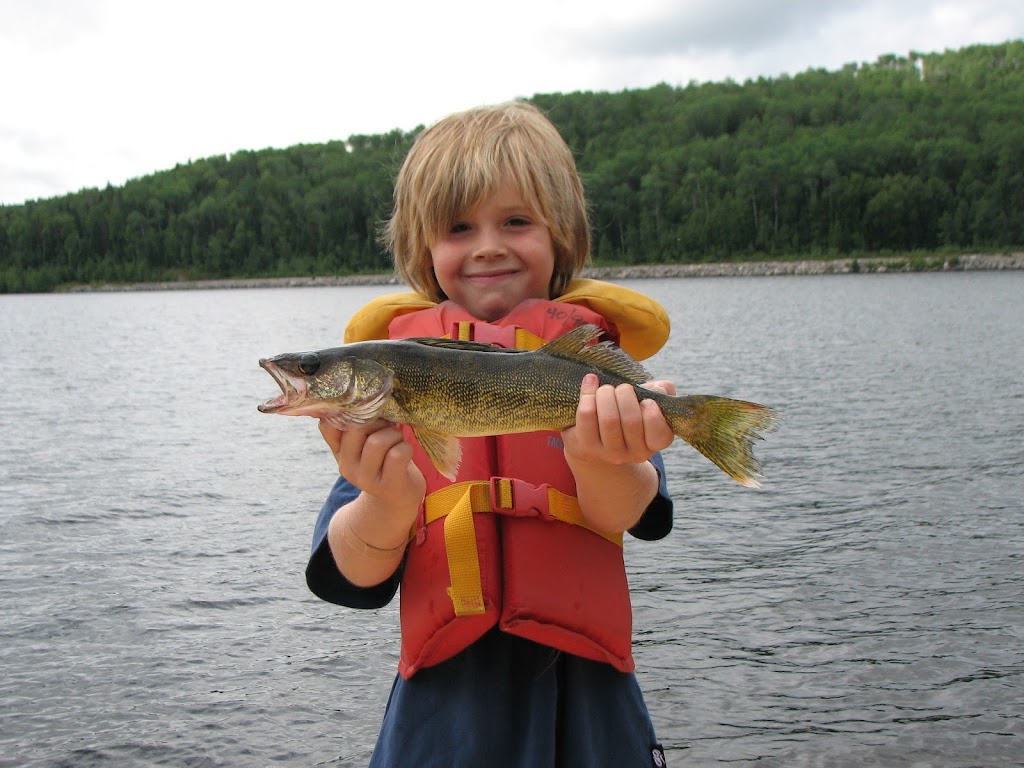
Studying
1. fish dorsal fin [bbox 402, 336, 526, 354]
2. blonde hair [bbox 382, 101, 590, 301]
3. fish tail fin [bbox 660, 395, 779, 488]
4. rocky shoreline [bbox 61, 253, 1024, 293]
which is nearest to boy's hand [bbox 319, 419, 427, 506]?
fish dorsal fin [bbox 402, 336, 526, 354]

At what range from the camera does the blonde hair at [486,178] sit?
11.8ft

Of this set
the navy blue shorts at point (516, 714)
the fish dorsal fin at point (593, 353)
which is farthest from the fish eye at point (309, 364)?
the navy blue shorts at point (516, 714)

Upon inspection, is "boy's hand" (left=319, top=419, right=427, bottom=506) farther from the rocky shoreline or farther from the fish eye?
the rocky shoreline

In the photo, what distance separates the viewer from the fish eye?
3.08 meters

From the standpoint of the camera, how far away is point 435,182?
3.63 m

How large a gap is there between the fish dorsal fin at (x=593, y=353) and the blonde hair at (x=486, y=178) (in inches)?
26.9

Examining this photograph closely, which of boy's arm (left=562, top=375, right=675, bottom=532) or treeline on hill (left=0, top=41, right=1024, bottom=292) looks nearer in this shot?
boy's arm (left=562, top=375, right=675, bottom=532)

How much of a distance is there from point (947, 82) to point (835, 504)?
177150mm

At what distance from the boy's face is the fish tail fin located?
996 mm

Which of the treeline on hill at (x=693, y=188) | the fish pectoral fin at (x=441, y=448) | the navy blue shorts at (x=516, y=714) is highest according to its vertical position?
the treeline on hill at (x=693, y=188)

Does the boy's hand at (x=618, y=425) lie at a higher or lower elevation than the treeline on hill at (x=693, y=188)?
lower

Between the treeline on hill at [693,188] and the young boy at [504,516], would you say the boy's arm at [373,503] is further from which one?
the treeline on hill at [693,188]

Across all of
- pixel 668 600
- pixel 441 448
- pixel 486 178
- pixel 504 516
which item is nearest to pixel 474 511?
pixel 504 516

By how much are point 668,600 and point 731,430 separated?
6.54 m
